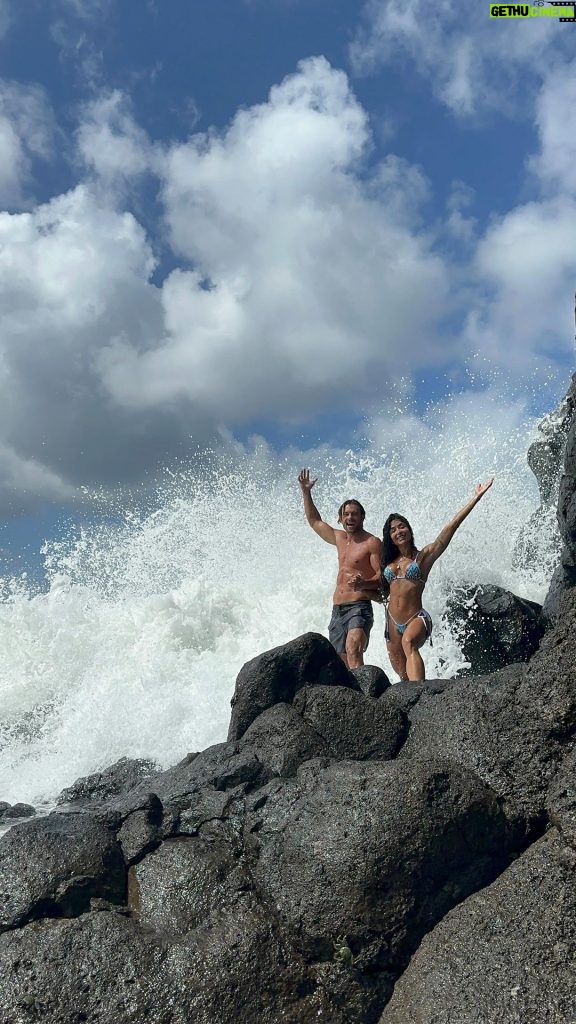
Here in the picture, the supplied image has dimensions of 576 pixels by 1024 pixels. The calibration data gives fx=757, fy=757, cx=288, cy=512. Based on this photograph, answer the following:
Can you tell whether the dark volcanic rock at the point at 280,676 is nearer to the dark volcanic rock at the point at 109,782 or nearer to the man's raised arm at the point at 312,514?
the dark volcanic rock at the point at 109,782

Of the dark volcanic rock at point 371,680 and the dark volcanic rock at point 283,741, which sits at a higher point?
the dark volcanic rock at point 371,680

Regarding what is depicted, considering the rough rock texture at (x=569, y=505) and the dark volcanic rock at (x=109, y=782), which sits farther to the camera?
the rough rock texture at (x=569, y=505)

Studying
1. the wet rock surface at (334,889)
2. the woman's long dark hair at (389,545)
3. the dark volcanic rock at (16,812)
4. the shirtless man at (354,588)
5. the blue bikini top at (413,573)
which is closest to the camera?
the wet rock surface at (334,889)

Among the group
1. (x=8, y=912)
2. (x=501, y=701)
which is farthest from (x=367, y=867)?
(x=8, y=912)

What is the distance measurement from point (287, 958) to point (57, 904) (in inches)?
44.1

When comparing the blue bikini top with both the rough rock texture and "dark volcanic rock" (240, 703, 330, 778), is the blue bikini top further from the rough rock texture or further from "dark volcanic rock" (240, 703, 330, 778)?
"dark volcanic rock" (240, 703, 330, 778)

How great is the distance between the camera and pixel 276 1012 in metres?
3.23

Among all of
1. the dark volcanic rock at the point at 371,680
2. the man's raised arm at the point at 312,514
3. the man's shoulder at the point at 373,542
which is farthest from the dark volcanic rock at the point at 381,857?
the man's raised arm at the point at 312,514

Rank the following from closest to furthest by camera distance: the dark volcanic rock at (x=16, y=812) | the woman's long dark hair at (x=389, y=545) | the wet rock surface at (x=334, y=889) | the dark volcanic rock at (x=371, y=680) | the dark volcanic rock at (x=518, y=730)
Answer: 1. the wet rock surface at (x=334, y=889)
2. the dark volcanic rock at (x=518, y=730)
3. the dark volcanic rock at (x=371, y=680)
4. the dark volcanic rock at (x=16, y=812)
5. the woman's long dark hair at (x=389, y=545)

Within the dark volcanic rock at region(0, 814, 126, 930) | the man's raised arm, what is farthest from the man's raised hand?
the dark volcanic rock at region(0, 814, 126, 930)

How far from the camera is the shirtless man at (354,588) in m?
7.53

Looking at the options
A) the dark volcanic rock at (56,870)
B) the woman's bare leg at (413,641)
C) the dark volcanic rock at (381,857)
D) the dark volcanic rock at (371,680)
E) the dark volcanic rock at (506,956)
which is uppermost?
the woman's bare leg at (413,641)

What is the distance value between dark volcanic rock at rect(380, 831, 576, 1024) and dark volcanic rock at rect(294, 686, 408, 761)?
1.24 meters

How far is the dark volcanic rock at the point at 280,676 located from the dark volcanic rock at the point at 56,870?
151cm
